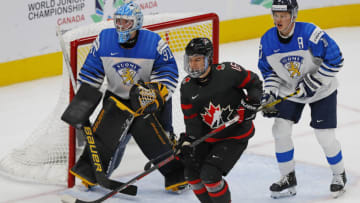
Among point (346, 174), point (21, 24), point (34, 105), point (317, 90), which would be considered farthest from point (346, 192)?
point (21, 24)

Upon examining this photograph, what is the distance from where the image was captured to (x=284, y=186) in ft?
13.9

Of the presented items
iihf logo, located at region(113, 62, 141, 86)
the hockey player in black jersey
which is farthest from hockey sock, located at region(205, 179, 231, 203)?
iihf logo, located at region(113, 62, 141, 86)

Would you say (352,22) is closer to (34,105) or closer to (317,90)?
(34,105)

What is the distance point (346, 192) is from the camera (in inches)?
168

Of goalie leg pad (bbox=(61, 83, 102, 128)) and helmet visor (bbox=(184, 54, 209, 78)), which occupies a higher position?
helmet visor (bbox=(184, 54, 209, 78))

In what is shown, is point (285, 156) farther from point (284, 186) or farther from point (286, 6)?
point (286, 6)

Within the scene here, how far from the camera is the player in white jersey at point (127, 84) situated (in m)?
4.12

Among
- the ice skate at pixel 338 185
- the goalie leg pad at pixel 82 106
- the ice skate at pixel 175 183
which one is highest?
the goalie leg pad at pixel 82 106

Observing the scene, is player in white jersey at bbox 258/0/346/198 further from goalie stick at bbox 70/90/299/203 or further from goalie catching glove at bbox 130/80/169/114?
goalie catching glove at bbox 130/80/169/114

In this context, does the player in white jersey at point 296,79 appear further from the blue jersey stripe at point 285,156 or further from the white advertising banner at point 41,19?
the white advertising banner at point 41,19

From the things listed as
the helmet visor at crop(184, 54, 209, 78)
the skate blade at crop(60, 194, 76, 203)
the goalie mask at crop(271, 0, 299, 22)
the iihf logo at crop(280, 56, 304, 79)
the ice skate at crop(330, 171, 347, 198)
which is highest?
the goalie mask at crop(271, 0, 299, 22)

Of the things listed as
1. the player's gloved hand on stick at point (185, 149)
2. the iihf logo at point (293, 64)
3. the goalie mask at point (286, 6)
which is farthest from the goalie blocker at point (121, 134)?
the goalie mask at point (286, 6)

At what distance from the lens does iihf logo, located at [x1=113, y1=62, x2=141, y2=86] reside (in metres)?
4.21

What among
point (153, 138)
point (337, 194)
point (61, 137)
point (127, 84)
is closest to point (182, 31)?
point (127, 84)
